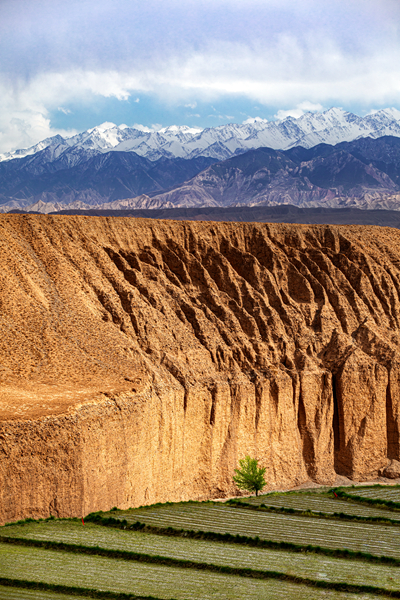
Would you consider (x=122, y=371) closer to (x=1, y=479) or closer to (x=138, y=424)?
(x=138, y=424)

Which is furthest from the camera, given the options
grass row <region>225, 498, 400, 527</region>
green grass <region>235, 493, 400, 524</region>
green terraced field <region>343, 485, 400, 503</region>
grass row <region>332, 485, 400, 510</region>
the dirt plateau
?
green terraced field <region>343, 485, 400, 503</region>

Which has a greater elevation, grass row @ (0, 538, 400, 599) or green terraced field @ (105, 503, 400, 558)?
green terraced field @ (105, 503, 400, 558)

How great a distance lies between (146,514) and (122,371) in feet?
32.4

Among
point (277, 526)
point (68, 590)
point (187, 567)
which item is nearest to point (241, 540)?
point (277, 526)

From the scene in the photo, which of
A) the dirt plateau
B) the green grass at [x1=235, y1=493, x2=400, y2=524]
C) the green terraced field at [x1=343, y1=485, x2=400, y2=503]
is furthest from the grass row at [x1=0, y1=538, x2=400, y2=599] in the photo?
the green terraced field at [x1=343, y1=485, x2=400, y2=503]

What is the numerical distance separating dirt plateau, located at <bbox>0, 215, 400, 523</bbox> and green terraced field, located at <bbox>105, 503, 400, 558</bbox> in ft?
10.4

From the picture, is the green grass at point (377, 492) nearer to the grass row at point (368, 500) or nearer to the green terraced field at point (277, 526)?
the grass row at point (368, 500)

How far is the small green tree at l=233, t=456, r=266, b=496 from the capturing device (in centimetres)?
4394

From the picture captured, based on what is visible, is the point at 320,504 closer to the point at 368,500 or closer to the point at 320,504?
the point at 320,504

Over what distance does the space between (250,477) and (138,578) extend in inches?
682

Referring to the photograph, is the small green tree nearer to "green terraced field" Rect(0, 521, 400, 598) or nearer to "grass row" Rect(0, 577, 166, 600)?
"green terraced field" Rect(0, 521, 400, 598)

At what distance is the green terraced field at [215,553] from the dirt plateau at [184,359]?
234cm

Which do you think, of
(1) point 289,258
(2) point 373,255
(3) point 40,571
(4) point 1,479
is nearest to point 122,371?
(4) point 1,479

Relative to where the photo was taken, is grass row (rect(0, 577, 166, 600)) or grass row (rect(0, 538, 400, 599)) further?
grass row (rect(0, 538, 400, 599))
